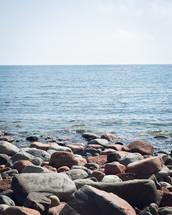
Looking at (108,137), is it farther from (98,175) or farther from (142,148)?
(98,175)

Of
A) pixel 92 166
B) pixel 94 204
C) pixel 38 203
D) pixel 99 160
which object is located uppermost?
pixel 94 204

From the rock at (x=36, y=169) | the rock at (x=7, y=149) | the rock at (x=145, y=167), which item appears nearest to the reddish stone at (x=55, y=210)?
the rock at (x=36, y=169)

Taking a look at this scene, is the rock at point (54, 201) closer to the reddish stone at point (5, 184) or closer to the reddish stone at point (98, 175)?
the reddish stone at point (5, 184)

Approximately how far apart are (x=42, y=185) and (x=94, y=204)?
148cm

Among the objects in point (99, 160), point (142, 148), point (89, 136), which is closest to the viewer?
point (99, 160)

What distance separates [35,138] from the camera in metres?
17.3

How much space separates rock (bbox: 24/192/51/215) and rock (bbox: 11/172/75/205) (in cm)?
33

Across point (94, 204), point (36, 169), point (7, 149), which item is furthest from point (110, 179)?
point (7, 149)

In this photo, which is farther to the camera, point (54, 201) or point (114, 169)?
point (114, 169)

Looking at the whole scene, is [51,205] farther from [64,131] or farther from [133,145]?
[64,131]

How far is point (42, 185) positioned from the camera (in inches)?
276

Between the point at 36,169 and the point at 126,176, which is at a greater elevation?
the point at 36,169

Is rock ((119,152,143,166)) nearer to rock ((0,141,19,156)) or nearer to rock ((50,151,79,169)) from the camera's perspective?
rock ((50,151,79,169))

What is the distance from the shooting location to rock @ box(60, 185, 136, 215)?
5861 mm
